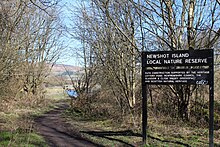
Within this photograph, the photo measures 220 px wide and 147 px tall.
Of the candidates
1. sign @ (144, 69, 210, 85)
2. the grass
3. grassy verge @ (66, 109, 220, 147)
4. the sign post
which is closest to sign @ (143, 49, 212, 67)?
the sign post

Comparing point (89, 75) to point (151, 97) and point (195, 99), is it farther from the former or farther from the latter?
point (195, 99)

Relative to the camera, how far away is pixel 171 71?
780 cm

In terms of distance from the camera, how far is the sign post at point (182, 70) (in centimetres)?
722

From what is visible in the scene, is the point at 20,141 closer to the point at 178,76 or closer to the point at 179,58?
the point at 178,76

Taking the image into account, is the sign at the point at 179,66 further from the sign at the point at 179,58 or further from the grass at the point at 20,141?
the grass at the point at 20,141

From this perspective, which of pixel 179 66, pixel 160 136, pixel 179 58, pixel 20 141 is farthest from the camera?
pixel 160 136

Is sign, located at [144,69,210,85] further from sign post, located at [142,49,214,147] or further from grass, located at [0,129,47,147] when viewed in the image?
grass, located at [0,129,47,147]

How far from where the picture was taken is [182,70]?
7.66 metres

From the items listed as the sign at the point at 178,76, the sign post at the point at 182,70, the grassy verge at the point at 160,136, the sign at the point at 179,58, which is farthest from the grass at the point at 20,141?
the sign at the point at 179,58

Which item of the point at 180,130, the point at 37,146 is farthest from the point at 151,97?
the point at 37,146

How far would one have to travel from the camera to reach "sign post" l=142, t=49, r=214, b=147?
7223 mm

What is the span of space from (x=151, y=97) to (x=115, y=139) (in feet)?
17.2

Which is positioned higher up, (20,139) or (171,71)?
(171,71)

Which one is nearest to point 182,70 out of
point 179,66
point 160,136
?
point 179,66
